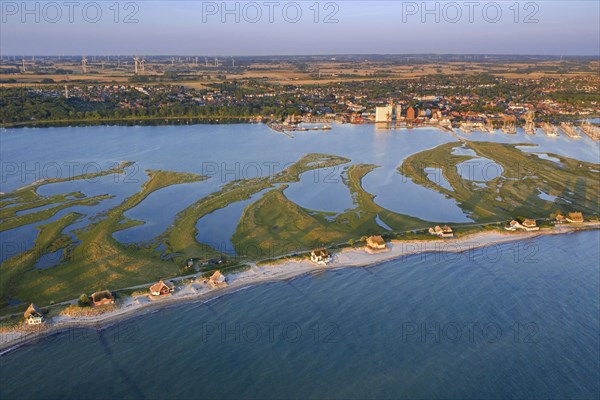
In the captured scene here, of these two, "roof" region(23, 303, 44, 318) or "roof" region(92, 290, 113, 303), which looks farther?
"roof" region(92, 290, 113, 303)

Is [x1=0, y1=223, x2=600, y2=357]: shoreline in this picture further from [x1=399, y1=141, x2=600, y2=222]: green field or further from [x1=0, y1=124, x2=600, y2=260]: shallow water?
[x1=0, y1=124, x2=600, y2=260]: shallow water

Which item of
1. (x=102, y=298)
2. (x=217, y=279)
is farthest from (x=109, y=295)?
(x=217, y=279)

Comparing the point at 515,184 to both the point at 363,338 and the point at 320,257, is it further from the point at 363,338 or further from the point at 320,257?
the point at 363,338

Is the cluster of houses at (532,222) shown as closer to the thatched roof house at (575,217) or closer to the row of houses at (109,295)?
the thatched roof house at (575,217)

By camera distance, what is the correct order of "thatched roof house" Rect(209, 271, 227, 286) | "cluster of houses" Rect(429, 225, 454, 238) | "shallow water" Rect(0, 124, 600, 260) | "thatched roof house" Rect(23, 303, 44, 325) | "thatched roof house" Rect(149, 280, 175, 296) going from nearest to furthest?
"thatched roof house" Rect(23, 303, 44, 325), "thatched roof house" Rect(149, 280, 175, 296), "thatched roof house" Rect(209, 271, 227, 286), "cluster of houses" Rect(429, 225, 454, 238), "shallow water" Rect(0, 124, 600, 260)

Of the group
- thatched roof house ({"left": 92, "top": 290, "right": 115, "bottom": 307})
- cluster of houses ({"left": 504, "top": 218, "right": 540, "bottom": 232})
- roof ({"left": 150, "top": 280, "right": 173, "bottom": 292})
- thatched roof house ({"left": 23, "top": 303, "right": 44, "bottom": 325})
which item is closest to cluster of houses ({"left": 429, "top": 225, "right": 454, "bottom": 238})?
cluster of houses ({"left": 504, "top": 218, "right": 540, "bottom": 232})

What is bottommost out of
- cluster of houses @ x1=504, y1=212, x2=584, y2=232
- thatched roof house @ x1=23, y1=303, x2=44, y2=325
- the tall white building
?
thatched roof house @ x1=23, y1=303, x2=44, y2=325

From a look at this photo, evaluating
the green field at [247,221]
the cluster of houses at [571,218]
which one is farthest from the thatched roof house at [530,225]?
the cluster of houses at [571,218]
